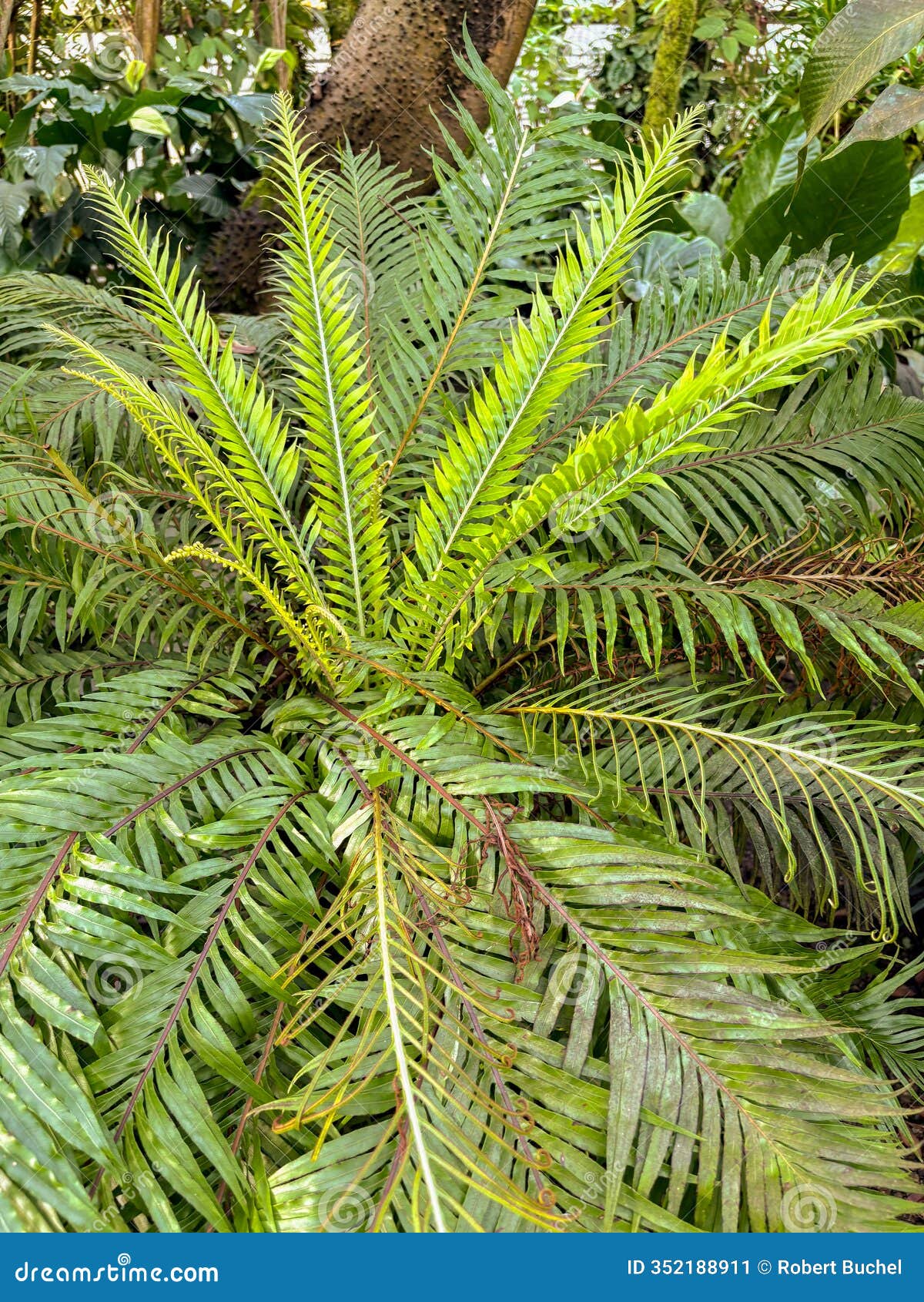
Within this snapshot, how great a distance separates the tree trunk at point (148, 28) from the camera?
296 centimetres

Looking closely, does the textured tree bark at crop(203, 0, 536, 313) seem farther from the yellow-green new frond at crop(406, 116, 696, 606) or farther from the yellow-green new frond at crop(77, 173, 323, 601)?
the yellow-green new frond at crop(406, 116, 696, 606)

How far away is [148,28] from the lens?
2973mm

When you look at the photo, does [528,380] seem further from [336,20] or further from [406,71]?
[336,20]

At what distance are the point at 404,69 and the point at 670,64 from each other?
105 cm

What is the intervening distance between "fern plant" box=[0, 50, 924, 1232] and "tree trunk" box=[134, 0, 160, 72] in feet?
6.68

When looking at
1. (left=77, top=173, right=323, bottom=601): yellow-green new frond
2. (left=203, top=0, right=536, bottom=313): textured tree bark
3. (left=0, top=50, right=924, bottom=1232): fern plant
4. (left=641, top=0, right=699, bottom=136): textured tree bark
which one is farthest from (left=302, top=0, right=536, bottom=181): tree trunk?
(left=77, top=173, right=323, bottom=601): yellow-green new frond

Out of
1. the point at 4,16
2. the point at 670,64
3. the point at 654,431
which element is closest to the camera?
the point at 654,431

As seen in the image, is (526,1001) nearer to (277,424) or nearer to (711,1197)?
(711,1197)

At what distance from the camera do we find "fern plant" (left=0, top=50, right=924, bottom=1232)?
2.39ft

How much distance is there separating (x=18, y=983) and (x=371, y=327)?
1113 mm

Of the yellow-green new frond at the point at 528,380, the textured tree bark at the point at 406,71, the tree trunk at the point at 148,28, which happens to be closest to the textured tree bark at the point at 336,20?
the tree trunk at the point at 148,28

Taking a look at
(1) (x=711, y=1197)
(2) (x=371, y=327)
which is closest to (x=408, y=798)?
(1) (x=711, y=1197)

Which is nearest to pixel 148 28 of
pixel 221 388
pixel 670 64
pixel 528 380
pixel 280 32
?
pixel 280 32

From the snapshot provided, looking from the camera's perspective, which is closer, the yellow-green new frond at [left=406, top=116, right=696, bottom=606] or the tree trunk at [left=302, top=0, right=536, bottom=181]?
the yellow-green new frond at [left=406, top=116, right=696, bottom=606]
